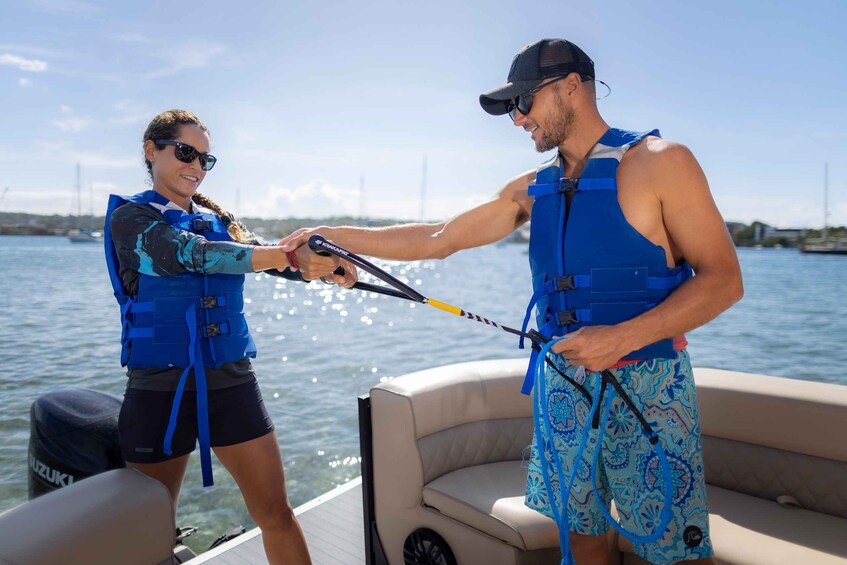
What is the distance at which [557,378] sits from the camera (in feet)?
6.04

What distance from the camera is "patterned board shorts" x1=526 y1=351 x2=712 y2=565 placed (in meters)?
1.62

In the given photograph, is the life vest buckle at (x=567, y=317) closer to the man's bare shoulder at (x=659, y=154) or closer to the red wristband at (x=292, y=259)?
the man's bare shoulder at (x=659, y=154)

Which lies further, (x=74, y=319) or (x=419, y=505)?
(x=74, y=319)

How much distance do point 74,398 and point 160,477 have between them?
1.39 meters

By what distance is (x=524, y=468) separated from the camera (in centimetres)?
295

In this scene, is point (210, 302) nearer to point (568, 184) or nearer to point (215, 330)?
point (215, 330)

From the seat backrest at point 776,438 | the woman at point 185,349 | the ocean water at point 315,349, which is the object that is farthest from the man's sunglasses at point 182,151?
the ocean water at point 315,349

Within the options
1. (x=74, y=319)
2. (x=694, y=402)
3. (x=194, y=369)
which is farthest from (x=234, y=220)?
(x=74, y=319)

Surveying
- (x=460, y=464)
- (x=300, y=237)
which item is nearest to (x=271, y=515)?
(x=300, y=237)

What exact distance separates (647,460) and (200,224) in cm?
172

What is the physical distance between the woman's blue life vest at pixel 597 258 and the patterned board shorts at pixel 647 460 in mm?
85

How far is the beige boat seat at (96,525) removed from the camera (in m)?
1.60

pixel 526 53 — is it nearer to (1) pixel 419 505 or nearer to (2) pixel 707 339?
(1) pixel 419 505

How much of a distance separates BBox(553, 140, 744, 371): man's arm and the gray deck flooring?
1908 millimetres
